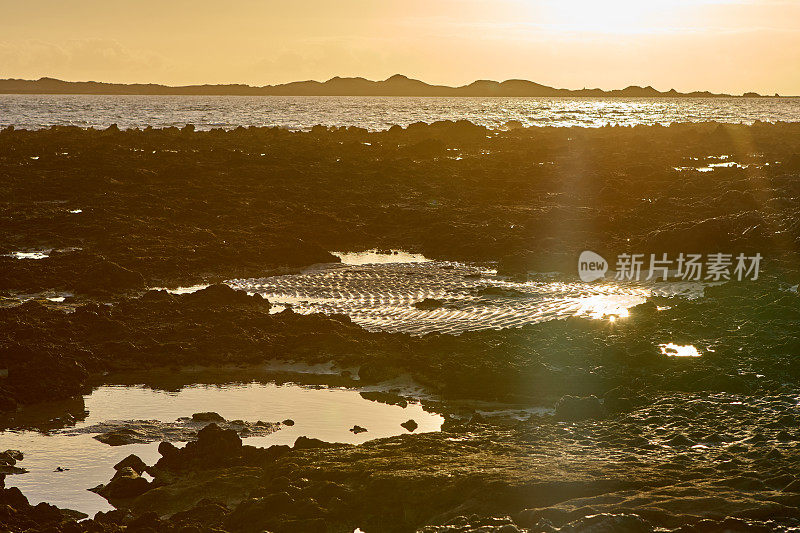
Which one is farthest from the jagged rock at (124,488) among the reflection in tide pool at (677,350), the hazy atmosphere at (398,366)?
the reflection in tide pool at (677,350)

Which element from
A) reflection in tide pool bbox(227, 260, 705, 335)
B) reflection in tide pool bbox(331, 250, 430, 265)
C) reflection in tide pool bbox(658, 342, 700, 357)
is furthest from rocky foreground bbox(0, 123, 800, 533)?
reflection in tide pool bbox(227, 260, 705, 335)

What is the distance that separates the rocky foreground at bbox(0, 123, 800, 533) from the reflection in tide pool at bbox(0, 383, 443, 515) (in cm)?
40

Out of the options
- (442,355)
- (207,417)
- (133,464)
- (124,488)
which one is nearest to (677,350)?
(442,355)

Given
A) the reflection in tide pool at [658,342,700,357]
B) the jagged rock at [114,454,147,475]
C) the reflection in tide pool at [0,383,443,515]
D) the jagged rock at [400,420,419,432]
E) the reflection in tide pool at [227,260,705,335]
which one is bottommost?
the reflection in tide pool at [0,383,443,515]

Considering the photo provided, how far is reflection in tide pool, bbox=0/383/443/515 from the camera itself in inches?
368

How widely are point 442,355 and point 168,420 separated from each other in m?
4.21

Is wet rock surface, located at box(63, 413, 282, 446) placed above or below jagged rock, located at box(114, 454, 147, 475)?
below

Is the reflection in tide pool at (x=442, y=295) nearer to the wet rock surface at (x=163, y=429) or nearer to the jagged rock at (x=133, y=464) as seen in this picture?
the wet rock surface at (x=163, y=429)

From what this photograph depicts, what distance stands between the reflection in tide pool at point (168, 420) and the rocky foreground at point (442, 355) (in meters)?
0.40

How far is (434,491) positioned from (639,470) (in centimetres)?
200

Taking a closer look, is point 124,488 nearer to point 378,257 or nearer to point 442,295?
point 442,295

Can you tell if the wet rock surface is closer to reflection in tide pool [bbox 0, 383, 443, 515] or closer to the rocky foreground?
reflection in tide pool [bbox 0, 383, 443, 515]

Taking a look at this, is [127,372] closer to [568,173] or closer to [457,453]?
[457,453]

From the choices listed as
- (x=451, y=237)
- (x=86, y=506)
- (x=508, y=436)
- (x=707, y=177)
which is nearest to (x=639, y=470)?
(x=508, y=436)
